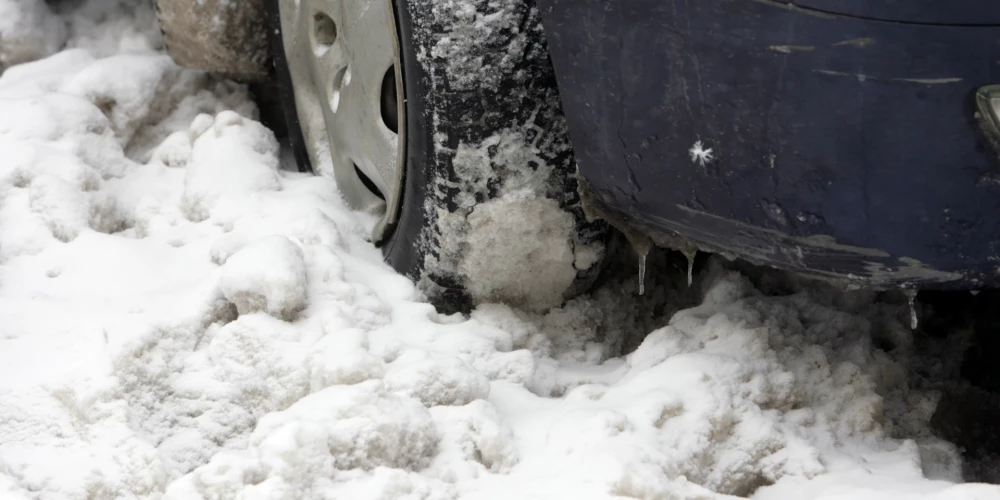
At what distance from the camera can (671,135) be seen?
1.36 meters

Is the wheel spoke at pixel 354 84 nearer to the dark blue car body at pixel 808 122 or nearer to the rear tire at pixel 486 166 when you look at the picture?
the rear tire at pixel 486 166

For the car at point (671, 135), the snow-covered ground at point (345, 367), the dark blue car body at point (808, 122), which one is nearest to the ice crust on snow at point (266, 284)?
the snow-covered ground at point (345, 367)

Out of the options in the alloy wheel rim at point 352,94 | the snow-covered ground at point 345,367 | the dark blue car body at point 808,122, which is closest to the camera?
the dark blue car body at point 808,122

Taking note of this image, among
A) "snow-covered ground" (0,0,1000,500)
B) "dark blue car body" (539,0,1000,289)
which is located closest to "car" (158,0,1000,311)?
"dark blue car body" (539,0,1000,289)

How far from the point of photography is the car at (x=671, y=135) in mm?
1144

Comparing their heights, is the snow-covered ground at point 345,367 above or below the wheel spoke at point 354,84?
below

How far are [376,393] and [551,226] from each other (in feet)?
1.64

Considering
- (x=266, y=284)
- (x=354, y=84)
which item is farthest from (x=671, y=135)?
(x=354, y=84)

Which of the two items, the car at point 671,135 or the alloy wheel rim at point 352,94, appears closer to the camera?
the car at point 671,135

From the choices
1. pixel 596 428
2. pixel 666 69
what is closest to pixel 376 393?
pixel 596 428

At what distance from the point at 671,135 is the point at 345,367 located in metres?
0.55

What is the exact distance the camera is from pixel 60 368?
156 cm

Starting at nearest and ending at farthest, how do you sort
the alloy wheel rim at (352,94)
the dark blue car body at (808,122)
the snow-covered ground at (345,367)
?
the dark blue car body at (808,122)
the snow-covered ground at (345,367)
the alloy wheel rim at (352,94)

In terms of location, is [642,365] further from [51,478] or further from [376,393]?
[51,478]
